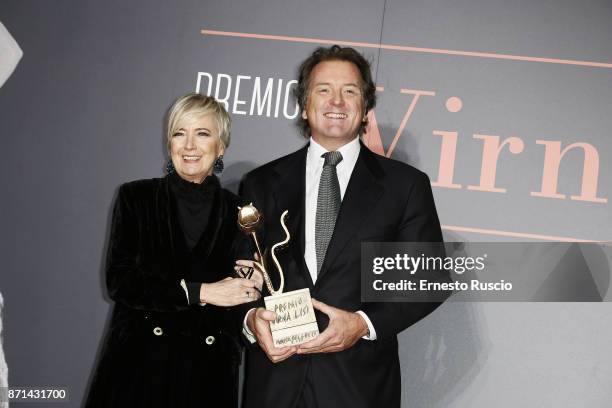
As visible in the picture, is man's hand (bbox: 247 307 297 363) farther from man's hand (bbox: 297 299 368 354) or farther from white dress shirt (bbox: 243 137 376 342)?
white dress shirt (bbox: 243 137 376 342)

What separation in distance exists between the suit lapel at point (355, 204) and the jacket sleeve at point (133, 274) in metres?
0.51

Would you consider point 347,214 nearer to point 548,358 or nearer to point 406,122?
point 406,122

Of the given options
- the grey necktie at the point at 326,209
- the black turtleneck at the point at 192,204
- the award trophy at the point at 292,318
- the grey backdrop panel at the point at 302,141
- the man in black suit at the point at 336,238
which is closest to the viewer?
the award trophy at the point at 292,318

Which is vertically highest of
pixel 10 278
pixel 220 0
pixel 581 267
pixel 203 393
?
pixel 220 0

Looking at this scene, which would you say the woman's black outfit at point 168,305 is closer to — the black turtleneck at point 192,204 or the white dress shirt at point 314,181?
the black turtleneck at point 192,204

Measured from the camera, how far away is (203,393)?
240 centimetres

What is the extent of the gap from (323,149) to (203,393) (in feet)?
3.12

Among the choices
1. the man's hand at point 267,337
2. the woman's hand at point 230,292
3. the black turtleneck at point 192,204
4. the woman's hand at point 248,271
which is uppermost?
the black turtleneck at point 192,204

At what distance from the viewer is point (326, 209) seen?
2.39m

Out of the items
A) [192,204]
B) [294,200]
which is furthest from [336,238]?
[192,204]

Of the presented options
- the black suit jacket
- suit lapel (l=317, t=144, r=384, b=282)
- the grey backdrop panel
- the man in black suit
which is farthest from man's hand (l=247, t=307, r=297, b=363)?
the grey backdrop panel

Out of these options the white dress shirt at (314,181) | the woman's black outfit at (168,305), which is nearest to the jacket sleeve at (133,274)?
the woman's black outfit at (168,305)

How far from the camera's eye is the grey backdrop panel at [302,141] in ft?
10.6

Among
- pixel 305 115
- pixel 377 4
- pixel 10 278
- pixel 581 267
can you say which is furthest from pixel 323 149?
pixel 10 278
